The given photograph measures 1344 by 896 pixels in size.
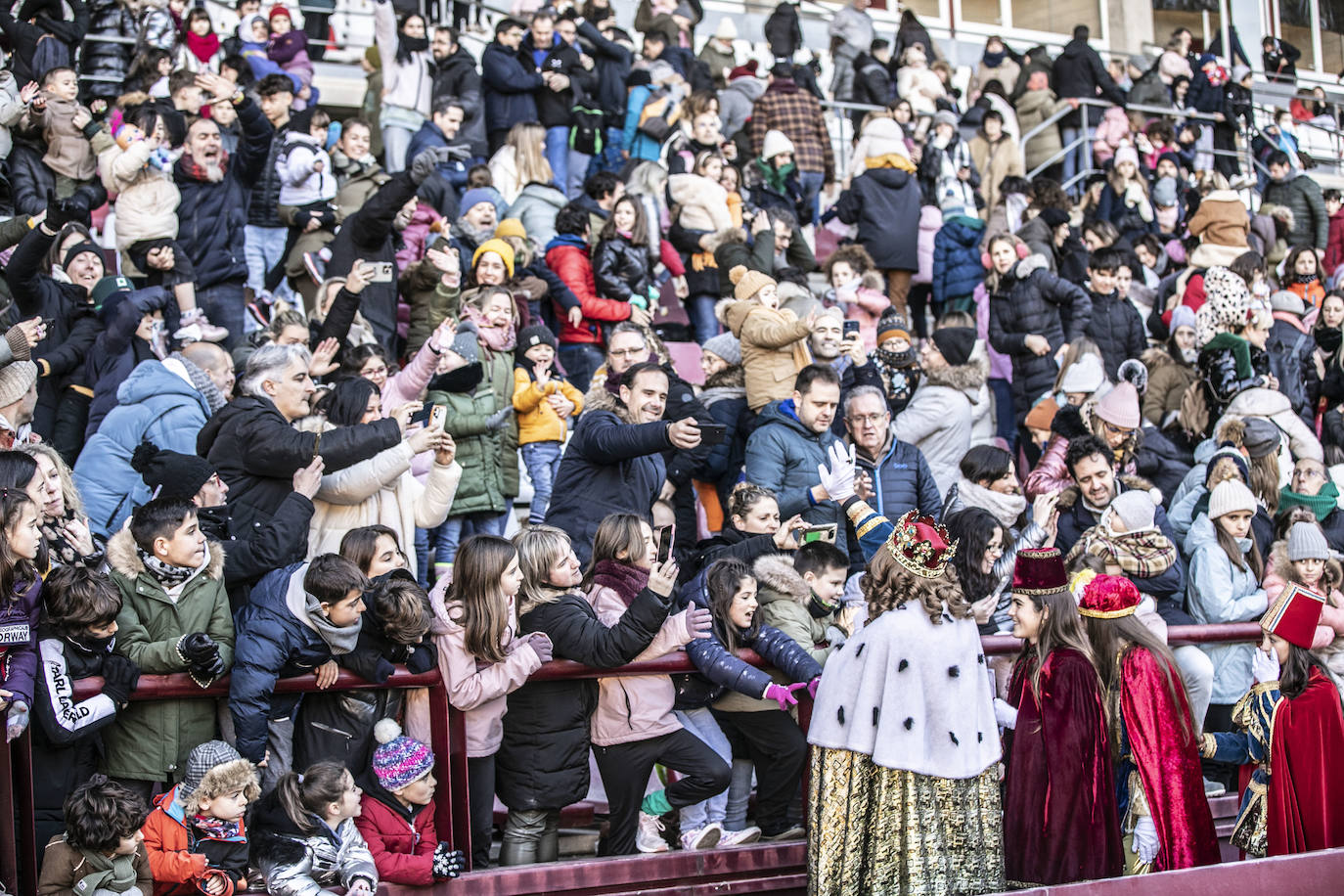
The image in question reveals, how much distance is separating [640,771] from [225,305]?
19.1 ft

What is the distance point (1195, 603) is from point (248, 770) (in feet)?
17.6

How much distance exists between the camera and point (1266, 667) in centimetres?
761

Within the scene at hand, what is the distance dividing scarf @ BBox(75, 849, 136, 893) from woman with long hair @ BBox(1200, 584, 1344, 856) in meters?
4.43

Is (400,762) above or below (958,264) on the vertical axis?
below

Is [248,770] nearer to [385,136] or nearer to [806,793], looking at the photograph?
[806,793]

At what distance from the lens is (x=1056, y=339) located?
12.3m

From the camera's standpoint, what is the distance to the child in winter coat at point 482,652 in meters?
6.20

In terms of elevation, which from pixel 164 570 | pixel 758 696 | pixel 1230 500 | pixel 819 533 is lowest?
pixel 758 696

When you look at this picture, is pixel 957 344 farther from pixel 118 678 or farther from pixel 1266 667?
pixel 118 678

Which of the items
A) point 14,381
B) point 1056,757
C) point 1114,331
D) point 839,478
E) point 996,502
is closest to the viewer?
point 1056,757

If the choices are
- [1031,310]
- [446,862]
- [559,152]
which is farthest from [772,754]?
[559,152]

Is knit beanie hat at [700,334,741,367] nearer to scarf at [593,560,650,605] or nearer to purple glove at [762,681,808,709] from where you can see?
scarf at [593,560,650,605]

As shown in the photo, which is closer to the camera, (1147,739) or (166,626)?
(166,626)

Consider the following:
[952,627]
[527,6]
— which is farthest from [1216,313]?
[527,6]
